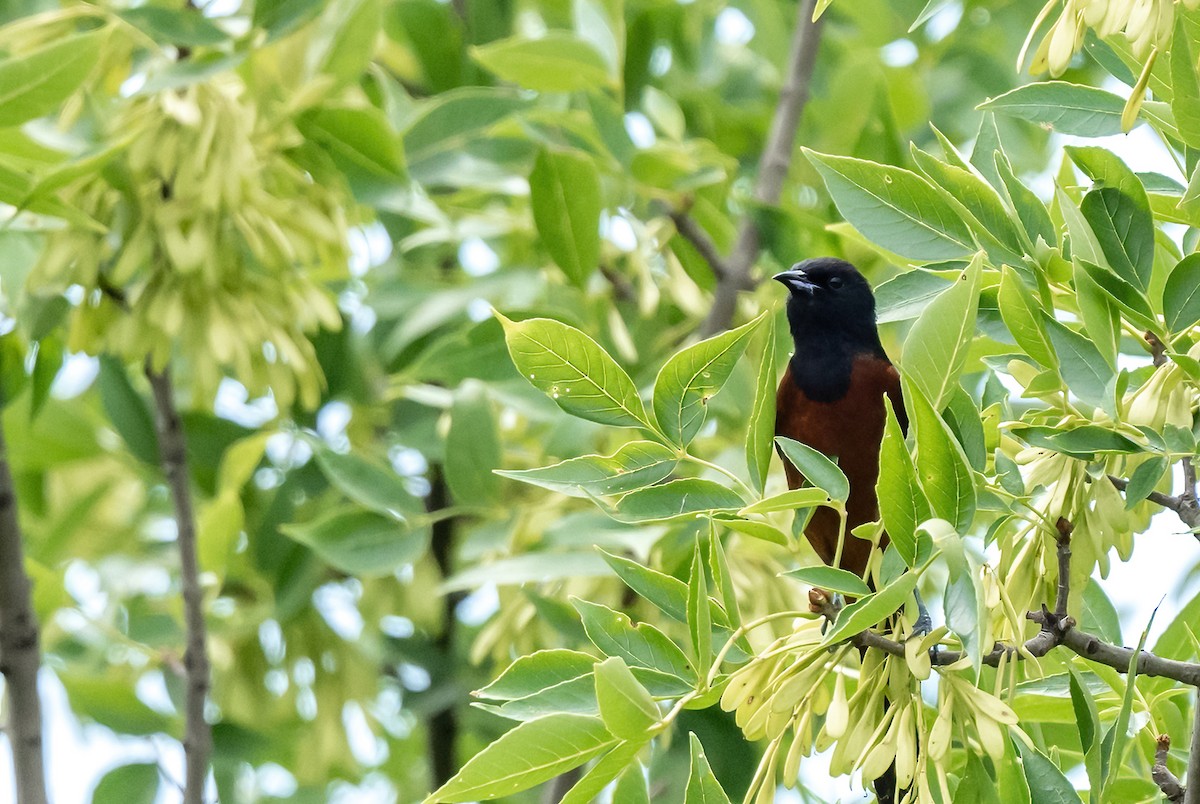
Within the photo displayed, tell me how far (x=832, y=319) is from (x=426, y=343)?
3.58 feet

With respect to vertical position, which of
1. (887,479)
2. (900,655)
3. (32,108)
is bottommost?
(900,655)

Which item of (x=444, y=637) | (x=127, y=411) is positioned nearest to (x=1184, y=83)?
(x=127, y=411)

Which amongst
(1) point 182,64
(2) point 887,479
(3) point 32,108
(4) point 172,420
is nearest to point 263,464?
(4) point 172,420

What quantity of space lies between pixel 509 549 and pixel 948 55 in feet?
7.44

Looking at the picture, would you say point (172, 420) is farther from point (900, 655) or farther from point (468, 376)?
point (900, 655)

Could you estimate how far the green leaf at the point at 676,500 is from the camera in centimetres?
142

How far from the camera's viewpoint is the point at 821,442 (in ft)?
8.63

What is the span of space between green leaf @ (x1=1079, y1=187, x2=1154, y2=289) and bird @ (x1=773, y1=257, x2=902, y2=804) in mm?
984

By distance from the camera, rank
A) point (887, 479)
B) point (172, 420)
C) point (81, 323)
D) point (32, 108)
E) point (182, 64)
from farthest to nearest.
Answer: point (172, 420)
point (81, 323)
point (182, 64)
point (32, 108)
point (887, 479)

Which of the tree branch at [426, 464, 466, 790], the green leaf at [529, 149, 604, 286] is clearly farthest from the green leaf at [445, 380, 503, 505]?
the tree branch at [426, 464, 466, 790]

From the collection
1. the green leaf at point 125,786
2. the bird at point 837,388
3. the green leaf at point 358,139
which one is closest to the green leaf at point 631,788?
the bird at point 837,388

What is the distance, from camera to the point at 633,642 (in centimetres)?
145

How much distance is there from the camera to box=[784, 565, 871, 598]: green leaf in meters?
1.30

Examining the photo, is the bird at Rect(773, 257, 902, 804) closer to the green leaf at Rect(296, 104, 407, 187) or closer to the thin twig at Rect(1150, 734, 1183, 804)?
the green leaf at Rect(296, 104, 407, 187)
